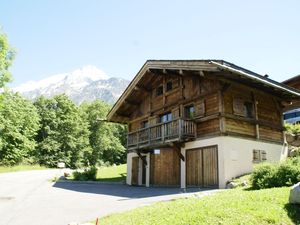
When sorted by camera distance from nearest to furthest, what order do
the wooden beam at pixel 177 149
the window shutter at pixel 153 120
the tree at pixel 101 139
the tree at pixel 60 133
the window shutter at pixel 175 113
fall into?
1. the wooden beam at pixel 177 149
2. the window shutter at pixel 175 113
3. the window shutter at pixel 153 120
4. the tree at pixel 60 133
5. the tree at pixel 101 139

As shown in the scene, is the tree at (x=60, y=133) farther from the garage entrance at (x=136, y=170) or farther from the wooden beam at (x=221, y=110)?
the wooden beam at (x=221, y=110)

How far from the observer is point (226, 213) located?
28.4 feet

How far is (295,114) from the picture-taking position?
105ft

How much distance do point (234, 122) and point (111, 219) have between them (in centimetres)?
1067

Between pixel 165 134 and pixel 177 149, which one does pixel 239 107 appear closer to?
pixel 177 149

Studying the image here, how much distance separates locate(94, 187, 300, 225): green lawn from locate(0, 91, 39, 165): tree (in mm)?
38998

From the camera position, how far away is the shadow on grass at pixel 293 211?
858 cm

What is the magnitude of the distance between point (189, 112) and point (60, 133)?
139 feet

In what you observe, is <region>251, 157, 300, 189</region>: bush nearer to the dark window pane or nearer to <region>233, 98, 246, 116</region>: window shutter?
<region>233, 98, 246, 116</region>: window shutter

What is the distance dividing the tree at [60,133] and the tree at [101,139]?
3.16 metres

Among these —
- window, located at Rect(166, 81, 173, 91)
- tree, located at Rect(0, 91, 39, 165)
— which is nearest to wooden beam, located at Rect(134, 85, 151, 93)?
window, located at Rect(166, 81, 173, 91)

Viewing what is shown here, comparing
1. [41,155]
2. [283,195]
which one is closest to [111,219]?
[283,195]

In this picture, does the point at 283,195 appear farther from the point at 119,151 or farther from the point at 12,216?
the point at 119,151

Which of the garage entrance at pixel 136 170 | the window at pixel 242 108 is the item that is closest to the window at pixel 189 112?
the window at pixel 242 108
